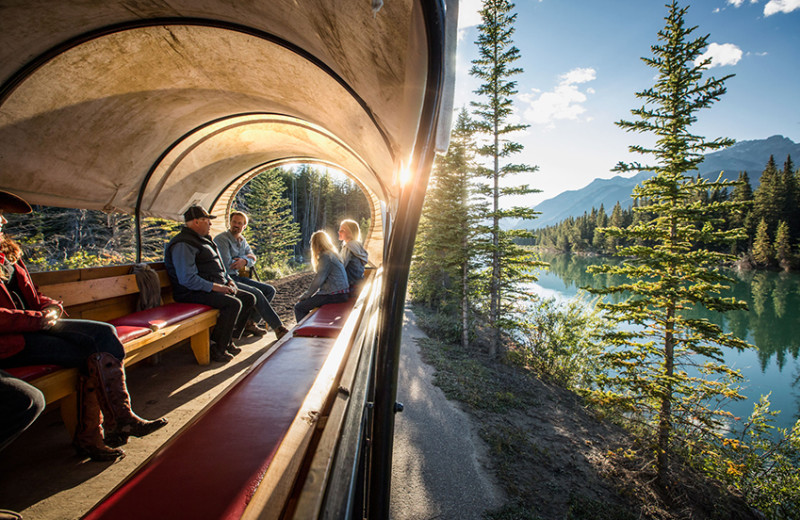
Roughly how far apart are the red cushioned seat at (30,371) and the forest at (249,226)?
427cm

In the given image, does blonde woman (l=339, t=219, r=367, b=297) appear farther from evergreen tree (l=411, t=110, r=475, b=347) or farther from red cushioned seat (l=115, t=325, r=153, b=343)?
evergreen tree (l=411, t=110, r=475, b=347)

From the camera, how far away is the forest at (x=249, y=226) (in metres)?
8.65

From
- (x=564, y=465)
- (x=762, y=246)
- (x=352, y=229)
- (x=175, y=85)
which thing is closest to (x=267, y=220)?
(x=352, y=229)

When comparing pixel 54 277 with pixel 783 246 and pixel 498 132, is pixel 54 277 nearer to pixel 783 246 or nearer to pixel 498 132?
pixel 498 132

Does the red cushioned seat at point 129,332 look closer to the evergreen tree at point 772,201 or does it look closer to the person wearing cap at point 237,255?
the person wearing cap at point 237,255

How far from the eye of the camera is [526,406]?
5.90 meters

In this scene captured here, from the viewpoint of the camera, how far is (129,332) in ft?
8.78

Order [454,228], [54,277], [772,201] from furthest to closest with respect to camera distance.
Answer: [772,201] → [454,228] → [54,277]

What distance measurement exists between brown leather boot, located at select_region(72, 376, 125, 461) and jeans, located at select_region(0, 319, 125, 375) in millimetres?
118

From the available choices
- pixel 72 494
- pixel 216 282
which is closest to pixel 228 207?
pixel 216 282

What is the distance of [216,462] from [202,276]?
350cm

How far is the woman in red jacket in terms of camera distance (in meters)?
1.95

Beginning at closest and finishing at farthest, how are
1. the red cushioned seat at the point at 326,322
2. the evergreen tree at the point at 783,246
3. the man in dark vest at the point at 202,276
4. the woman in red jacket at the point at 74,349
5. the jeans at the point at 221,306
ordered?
the woman in red jacket at the point at 74,349 → the red cushioned seat at the point at 326,322 → the man in dark vest at the point at 202,276 → the jeans at the point at 221,306 → the evergreen tree at the point at 783,246

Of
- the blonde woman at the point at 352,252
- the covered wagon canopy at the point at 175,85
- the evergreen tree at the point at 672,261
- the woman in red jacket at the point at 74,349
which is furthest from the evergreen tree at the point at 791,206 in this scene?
the woman in red jacket at the point at 74,349
